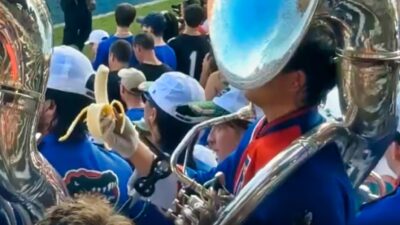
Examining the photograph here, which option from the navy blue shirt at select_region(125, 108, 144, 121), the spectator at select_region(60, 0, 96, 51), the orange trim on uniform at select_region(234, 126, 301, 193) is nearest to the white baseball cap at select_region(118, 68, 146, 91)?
the navy blue shirt at select_region(125, 108, 144, 121)

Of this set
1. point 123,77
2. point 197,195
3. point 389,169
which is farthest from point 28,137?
point 123,77

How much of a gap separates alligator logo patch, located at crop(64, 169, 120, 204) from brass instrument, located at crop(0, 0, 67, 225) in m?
0.74

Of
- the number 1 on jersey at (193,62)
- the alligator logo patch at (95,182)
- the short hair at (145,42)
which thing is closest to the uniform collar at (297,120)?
the alligator logo patch at (95,182)

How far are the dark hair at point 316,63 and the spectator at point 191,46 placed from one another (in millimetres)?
4655

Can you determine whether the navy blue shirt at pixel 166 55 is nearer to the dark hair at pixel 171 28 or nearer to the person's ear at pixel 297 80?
the dark hair at pixel 171 28

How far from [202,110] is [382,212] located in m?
1.06

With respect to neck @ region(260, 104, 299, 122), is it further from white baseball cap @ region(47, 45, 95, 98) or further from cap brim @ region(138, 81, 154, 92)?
cap brim @ region(138, 81, 154, 92)

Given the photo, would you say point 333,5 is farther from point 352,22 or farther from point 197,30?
point 197,30

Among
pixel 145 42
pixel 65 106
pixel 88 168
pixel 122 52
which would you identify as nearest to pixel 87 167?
pixel 88 168

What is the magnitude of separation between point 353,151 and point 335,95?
30cm

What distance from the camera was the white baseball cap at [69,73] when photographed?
3.51m

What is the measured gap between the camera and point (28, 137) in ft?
8.18

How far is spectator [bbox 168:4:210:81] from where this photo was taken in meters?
7.40

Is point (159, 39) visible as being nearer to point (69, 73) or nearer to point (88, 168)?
point (69, 73)
